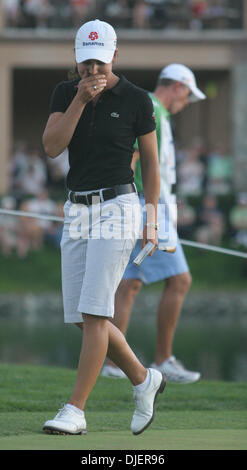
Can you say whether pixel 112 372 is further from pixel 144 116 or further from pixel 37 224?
pixel 37 224

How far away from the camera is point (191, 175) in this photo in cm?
2255

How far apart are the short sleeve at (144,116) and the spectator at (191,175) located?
16.8 m

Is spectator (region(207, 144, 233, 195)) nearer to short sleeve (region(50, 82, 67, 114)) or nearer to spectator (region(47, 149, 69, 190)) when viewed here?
spectator (region(47, 149, 69, 190))

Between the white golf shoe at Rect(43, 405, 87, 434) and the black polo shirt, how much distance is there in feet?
3.41

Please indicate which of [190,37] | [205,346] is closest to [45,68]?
[190,37]

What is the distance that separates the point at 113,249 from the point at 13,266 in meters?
15.0

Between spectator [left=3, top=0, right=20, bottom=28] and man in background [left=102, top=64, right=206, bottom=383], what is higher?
spectator [left=3, top=0, right=20, bottom=28]

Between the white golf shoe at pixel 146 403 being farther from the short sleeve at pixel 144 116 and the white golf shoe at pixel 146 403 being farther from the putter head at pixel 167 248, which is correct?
the putter head at pixel 167 248

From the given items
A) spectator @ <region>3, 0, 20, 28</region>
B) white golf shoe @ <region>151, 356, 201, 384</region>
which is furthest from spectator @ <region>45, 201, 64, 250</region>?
white golf shoe @ <region>151, 356, 201, 384</region>

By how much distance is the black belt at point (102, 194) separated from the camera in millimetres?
5254

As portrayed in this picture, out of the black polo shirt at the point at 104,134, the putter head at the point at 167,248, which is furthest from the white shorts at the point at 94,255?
the putter head at the point at 167,248

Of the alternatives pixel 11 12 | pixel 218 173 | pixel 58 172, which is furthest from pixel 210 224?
pixel 11 12

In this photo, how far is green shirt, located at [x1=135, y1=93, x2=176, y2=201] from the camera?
774cm

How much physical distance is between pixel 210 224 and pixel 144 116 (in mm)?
15472
